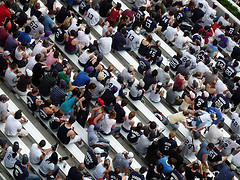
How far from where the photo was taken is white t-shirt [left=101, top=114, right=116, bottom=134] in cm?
1623

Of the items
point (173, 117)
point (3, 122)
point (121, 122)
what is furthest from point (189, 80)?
point (3, 122)

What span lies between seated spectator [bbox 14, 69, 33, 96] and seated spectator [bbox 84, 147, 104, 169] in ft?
11.5

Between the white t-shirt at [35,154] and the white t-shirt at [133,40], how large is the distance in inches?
272

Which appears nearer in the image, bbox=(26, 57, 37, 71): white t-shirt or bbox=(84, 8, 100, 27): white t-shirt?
bbox=(26, 57, 37, 71): white t-shirt

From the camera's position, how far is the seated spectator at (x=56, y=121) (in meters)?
15.6

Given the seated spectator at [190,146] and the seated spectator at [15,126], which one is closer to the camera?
the seated spectator at [15,126]

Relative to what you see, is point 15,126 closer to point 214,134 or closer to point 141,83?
point 141,83

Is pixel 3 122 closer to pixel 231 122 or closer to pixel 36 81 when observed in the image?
pixel 36 81

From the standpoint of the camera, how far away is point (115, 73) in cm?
1931

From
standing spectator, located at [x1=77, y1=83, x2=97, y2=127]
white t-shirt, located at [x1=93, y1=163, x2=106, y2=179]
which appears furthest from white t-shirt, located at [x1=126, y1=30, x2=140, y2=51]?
white t-shirt, located at [x1=93, y1=163, x2=106, y2=179]

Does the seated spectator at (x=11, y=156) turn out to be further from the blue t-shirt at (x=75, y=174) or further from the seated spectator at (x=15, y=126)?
the blue t-shirt at (x=75, y=174)

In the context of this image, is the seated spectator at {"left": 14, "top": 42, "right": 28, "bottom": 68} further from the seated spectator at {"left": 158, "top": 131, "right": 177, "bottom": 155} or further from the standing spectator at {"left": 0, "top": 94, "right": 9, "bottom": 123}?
the seated spectator at {"left": 158, "top": 131, "right": 177, "bottom": 155}

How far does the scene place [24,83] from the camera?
54.7 feet

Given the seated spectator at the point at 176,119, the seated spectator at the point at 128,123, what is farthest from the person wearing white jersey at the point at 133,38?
the seated spectator at the point at 128,123
